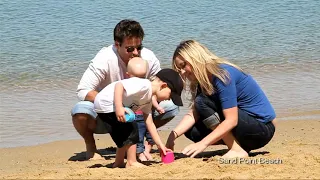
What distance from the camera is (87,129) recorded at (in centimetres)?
605

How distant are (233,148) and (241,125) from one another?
0.23 m

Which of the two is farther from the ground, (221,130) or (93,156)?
(221,130)

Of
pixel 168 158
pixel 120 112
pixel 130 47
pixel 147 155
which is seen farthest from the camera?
pixel 147 155

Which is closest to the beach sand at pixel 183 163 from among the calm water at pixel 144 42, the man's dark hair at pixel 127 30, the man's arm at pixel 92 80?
the calm water at pixel 144 42

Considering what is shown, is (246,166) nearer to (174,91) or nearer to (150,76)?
(174,91)

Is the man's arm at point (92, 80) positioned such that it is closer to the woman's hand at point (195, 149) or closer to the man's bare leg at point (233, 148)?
the woman's hand at point (195, 149)

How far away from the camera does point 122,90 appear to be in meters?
5.08

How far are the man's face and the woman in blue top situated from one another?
1.31 ft

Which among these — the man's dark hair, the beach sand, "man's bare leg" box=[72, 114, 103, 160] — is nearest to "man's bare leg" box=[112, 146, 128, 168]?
the beach sand

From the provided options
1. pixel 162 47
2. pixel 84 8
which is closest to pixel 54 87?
pixel 162 47

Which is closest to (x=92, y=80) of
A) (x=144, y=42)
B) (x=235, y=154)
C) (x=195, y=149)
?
(x=195, y=149)

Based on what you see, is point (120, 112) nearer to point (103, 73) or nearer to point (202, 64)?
point (202, 64)

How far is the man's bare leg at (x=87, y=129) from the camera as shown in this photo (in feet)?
19.4

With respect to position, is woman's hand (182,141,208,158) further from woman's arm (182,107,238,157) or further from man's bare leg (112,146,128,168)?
man's bare leg (112,146,128,168)
